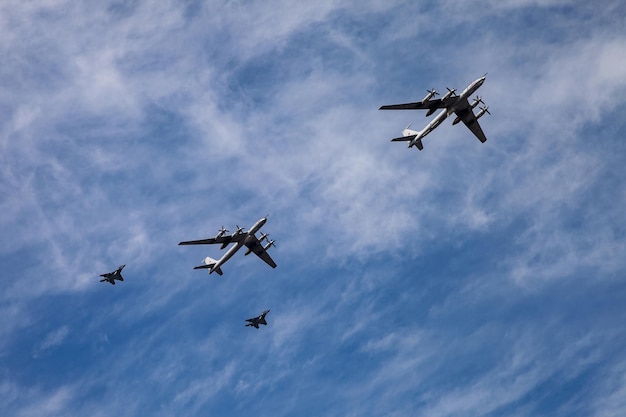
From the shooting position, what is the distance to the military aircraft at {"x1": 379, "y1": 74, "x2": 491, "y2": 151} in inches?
5295

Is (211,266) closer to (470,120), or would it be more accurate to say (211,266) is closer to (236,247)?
(236,247)

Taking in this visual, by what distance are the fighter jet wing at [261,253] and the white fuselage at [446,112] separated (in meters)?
35.7

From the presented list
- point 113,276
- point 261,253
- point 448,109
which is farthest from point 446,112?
point 113,276

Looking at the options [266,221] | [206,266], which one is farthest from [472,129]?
[206,266]

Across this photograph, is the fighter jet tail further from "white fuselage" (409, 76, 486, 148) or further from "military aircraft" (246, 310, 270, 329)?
"white fuselage" (409, 76, 486, 148)

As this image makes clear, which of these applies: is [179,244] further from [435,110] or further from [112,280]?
[435,110]

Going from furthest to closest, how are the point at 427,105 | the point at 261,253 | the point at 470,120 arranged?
the point at 261,253 < the point at 470,120 < the point at 427,105

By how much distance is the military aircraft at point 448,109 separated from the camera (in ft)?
441

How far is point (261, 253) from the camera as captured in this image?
153m

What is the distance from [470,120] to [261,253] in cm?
4874

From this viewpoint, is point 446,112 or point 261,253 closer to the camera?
point 446,112

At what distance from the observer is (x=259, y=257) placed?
153875mm

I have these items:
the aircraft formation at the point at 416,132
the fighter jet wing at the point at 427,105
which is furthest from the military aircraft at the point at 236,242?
the fighter jet wing at the point at 427,105

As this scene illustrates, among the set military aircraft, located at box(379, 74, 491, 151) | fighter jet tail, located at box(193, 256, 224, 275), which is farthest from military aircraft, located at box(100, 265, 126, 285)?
military aircraft, located at box(379, 74, 491, 151)
